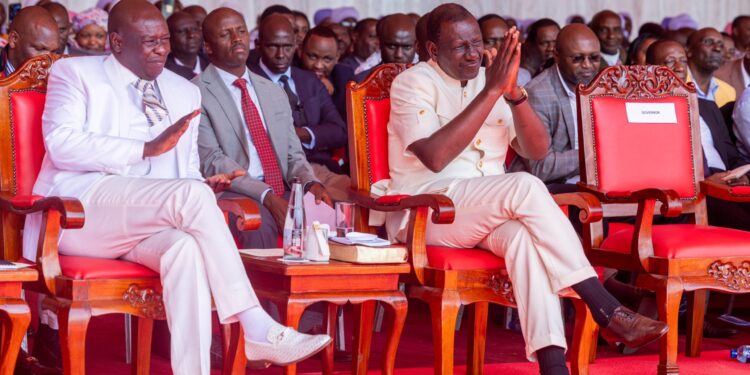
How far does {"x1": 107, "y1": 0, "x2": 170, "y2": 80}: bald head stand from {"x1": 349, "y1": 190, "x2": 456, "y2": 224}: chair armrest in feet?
2.74

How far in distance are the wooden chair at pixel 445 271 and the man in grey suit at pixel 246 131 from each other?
0.24 metres

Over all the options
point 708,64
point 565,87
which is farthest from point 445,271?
point 708,64

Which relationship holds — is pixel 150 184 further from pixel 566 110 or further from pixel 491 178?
pixel 566 110

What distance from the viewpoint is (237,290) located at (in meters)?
3.37

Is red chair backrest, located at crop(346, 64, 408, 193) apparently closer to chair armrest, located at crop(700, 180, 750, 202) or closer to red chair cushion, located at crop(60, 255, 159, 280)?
red chair cushion, located at crop(60, 255, 159, 280)

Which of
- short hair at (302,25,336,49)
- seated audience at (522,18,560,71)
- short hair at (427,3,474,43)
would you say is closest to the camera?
short hair at (427,3,474,43)

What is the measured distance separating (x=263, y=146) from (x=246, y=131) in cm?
9

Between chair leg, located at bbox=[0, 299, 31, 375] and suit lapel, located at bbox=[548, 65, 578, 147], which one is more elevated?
suit lapel, located at bbox=[548, 65, 578, 147]

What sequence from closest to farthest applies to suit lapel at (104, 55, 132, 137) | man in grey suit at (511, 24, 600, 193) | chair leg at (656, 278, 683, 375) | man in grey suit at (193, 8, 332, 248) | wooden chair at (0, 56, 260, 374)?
wooden chair at (0, 56, 260, 374)
suit lapel at (104, 55, 132, 137)
chair leg at (656, 278, 683, 375)
man in grey suit at (193, 8, 332, 248)
man in grey suit at (511, 24, 600, 193)

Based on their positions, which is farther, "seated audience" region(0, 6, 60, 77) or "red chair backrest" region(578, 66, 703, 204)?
"seated audience" region(0, 6, 60, 77)

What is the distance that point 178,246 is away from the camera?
338 cm

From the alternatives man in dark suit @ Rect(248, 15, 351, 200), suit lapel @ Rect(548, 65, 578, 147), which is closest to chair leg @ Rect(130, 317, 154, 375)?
man in dark suit @ Rect(248, 15, 351, 200)

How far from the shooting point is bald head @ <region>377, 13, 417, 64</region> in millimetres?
6191

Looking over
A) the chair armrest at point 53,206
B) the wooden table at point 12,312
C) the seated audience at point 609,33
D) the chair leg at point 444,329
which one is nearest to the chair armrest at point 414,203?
the chair leg at point 444,329
